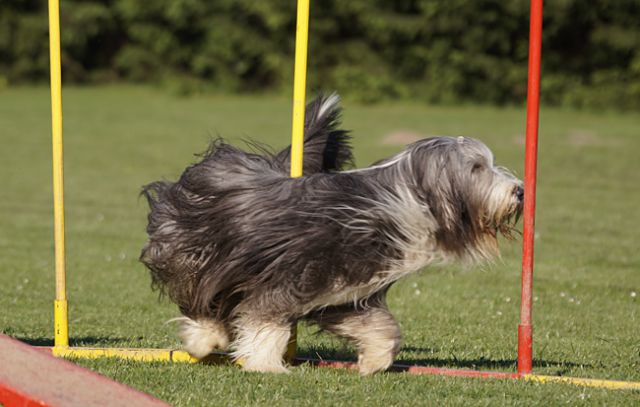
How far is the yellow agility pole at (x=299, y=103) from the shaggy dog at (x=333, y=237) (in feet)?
0.47

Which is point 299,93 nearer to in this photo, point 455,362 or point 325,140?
point 325,140

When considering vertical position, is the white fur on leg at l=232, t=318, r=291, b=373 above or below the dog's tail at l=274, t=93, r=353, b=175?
below

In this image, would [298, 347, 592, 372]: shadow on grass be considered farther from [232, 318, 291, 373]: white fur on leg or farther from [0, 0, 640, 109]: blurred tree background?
[0, 0, 640, 109]: blurred tree background

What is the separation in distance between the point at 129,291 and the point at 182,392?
3.81 meters

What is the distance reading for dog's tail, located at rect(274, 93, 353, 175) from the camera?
6.01m

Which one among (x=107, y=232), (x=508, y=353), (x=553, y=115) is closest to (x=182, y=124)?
(x=553, y=115)

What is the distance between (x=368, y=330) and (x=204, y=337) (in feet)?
2.84

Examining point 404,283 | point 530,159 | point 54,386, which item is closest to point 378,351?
point 530,159

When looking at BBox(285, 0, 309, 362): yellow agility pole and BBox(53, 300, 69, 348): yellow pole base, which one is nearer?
BBox(285, 0, 309, 362): yellow agility pole

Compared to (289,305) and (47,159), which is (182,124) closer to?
(47,159)

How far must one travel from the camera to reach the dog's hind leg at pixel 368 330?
5.29m

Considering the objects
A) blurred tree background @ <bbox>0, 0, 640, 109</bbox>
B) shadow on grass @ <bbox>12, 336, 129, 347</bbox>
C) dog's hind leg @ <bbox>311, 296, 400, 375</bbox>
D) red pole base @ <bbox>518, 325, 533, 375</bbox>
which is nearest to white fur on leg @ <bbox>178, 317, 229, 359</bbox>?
dog's hind leg @ <bbox>311, 296, 400, 375</bbox>

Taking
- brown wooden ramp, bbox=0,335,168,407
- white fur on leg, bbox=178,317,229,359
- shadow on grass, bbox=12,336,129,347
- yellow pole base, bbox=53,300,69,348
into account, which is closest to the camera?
brown wooden ramp, bbox=0,335,168,407

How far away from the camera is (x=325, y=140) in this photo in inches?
238
